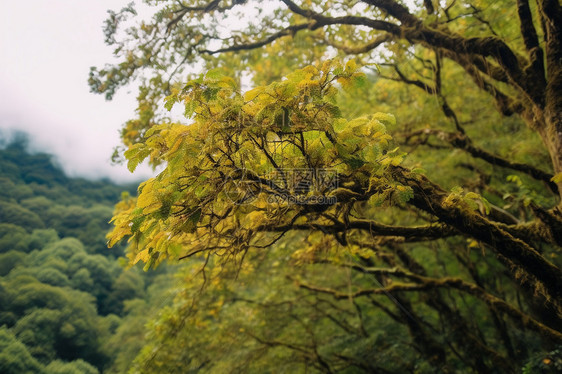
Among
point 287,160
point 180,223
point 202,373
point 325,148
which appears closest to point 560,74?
point 325,148

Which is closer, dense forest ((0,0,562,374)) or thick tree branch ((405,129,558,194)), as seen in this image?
dense forest ((0,0,562,374))

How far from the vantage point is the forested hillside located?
14758 millimetres

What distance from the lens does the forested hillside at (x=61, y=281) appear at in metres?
14.8

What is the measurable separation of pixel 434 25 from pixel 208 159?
2927 mm

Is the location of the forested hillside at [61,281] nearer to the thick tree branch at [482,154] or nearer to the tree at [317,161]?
the tree at [317,161]

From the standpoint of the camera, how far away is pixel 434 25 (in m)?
2.94

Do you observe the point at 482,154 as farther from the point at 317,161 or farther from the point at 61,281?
the point at 61,281

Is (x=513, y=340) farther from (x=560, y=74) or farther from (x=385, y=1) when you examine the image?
(x=385, y=1)

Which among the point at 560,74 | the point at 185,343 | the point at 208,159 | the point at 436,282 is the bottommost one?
the point at 185,343
